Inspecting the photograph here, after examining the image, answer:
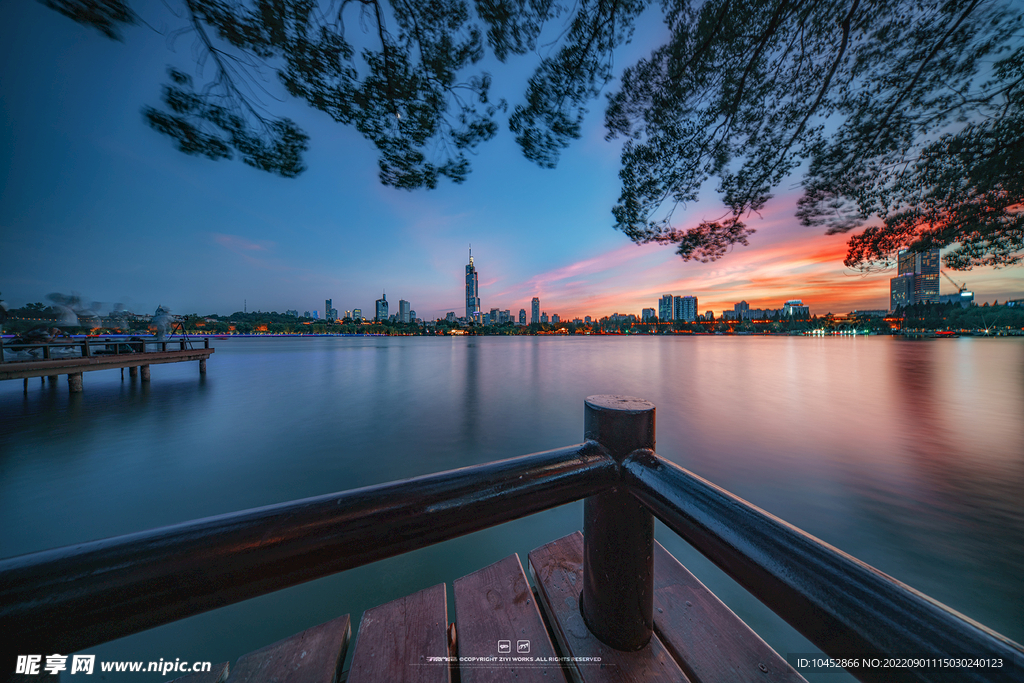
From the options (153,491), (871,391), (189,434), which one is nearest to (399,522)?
(153,491)

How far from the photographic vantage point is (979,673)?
1.25 feet

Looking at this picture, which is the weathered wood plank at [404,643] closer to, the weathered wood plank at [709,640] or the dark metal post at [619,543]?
the dark metal post at [619,543]

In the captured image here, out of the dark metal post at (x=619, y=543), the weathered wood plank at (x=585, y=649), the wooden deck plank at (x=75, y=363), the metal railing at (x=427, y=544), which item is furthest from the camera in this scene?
the wooden deck plank at (x=75, y=363)

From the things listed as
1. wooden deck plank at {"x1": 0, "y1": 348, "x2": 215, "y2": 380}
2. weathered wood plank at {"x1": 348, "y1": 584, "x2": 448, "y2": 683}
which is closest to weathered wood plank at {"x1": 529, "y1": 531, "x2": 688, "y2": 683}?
weathered wood plank at {"x1": 348, "y1": 584, "x2": 448, "y2": 683}

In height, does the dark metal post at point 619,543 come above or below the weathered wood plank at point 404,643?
above

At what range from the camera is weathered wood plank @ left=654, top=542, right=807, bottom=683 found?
109 centimetres

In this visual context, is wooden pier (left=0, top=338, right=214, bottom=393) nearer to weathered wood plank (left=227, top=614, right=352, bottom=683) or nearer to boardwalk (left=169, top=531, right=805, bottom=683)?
weathered wood plank (left=227, top=614, right=352, bottom=683)

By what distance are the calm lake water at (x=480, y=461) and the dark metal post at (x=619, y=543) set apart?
89.4 inches

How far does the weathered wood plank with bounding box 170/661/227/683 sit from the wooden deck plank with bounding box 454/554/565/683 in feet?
2.66

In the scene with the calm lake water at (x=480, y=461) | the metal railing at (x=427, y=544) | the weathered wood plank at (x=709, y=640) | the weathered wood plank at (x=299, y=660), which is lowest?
the calm lake water at (x=480, y=461)

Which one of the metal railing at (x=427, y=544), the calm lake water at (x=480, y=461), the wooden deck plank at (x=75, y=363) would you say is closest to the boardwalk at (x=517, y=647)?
the metal railing at (x=427, y=544)

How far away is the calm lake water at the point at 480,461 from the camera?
2859mm

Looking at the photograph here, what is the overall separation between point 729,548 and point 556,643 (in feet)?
3.70

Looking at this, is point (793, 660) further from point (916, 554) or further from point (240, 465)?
point (240, 465)
